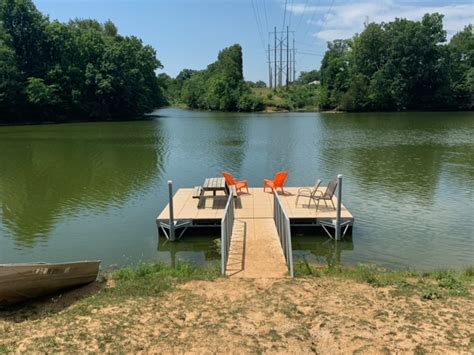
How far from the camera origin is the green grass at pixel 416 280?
6.63 meters

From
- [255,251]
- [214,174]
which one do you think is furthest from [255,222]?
[214,174]

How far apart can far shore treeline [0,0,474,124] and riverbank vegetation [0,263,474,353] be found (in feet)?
154

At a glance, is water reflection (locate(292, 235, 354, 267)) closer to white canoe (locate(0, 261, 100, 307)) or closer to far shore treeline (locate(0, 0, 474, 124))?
white canoe (locate(0, 261, 100, 307))

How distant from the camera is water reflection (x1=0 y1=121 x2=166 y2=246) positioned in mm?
13570

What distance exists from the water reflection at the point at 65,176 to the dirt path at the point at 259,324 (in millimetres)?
6198

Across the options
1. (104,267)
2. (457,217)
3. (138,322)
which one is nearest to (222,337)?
(138,322)

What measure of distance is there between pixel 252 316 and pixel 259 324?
241 mm

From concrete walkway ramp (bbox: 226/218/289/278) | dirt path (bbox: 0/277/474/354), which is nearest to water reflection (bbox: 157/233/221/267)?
concrete walkway ramp (bbox: 226/218/289/278)

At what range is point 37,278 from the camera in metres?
6.51

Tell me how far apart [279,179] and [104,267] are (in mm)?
6361

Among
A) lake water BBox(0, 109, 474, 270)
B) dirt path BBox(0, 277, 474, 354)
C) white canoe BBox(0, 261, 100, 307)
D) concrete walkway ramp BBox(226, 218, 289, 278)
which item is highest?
white canoe BBox(0, 261, 100, 307)

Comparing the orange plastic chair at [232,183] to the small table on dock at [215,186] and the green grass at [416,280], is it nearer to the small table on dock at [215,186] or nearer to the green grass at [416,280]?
the small table on dock at [215,186]

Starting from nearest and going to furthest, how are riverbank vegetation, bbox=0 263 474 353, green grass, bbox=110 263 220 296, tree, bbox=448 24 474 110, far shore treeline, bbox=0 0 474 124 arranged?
riverbank vegetation, bbox=0 263 474 353 → green grass, bbox=110 263 220 296 → far shore treeline, bbox=0 0 474 124 → tree, bbox=448 24 474 110

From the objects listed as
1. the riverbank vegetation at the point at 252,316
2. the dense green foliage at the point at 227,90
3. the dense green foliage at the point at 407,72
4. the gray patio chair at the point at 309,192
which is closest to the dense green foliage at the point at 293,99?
the dense green foliage at the point at 227,90
